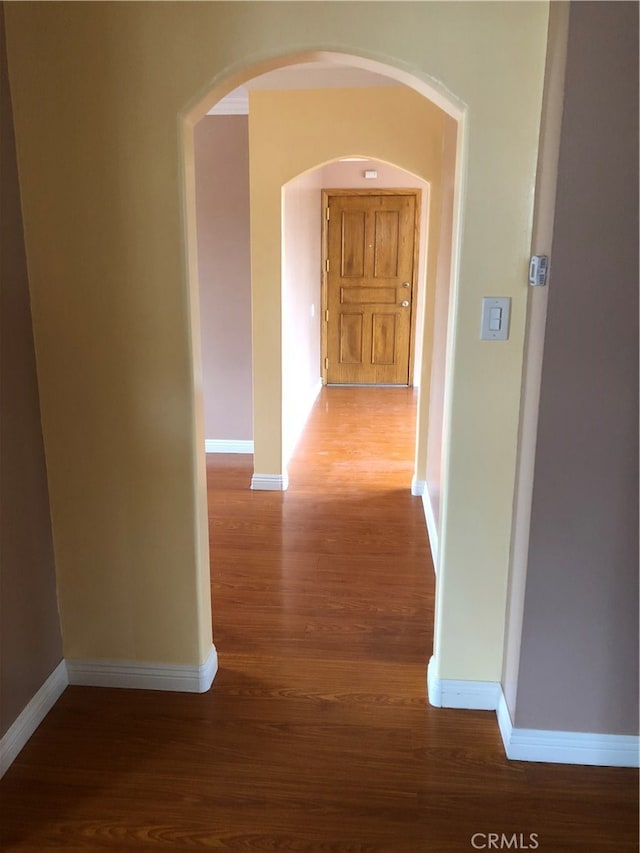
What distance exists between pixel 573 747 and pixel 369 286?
562 cm

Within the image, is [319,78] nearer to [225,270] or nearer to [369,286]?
[225,270]

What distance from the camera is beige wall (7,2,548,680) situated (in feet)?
5.37

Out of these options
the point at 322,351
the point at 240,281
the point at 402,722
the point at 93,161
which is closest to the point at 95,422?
the point at 93,161

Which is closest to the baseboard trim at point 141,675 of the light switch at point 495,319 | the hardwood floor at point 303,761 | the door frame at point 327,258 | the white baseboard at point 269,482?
the hardwood floor at point 303,761

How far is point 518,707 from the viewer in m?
1.80

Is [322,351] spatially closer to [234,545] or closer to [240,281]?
[240,281]

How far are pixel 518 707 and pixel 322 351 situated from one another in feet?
18.1

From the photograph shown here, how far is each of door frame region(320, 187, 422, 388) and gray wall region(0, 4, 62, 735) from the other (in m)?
5.15

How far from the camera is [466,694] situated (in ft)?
6.67

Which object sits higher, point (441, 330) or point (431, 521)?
point (441, 330)

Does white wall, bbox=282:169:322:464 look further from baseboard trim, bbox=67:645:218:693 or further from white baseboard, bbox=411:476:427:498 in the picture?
baseboard trim, bbox=67:645:218:693

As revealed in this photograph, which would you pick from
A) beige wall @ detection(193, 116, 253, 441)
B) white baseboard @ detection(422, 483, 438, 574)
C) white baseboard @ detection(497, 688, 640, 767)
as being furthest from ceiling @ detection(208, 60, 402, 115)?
white baseboard @ detection(497, 688, 640, 767)

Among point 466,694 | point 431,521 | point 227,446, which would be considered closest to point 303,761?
point 466,694

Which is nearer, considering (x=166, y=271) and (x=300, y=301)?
(x=166, y=271)
